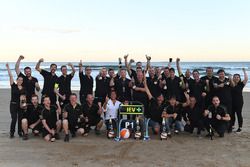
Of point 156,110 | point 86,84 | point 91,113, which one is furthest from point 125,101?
point 86,84

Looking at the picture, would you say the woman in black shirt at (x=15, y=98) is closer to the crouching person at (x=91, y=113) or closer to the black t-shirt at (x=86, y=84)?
the crouching person at (x=91, y=113)

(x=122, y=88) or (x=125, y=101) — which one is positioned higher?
(x=122, y=88)

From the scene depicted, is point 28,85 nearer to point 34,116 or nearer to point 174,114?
point 34,116

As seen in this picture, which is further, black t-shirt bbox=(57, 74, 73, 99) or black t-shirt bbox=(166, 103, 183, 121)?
black t-shirt bbox=(57, 74, 73, 99)

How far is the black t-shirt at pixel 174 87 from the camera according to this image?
8.78 meters

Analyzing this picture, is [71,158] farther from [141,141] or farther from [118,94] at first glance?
[118,94]

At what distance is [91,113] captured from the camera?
8.33 m

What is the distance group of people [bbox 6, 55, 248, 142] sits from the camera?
7.89 metres

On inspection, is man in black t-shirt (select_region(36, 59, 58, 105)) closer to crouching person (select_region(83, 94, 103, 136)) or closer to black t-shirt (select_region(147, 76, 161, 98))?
crouching person (select_region(83, 94, 103, 136))

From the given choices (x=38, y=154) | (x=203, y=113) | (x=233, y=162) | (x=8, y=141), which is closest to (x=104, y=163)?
(x=38, y=154)

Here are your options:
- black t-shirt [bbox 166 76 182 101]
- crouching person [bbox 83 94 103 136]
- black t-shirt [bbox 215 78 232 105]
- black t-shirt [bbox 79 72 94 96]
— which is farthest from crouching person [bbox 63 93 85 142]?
black t-shirt [bbox 215 78 232 105]

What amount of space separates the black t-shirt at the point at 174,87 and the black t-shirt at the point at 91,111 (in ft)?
6.57

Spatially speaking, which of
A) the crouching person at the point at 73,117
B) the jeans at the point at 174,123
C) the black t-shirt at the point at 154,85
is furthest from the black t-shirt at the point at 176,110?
the crouching person at the point at 73,117

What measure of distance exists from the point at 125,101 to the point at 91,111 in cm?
92
